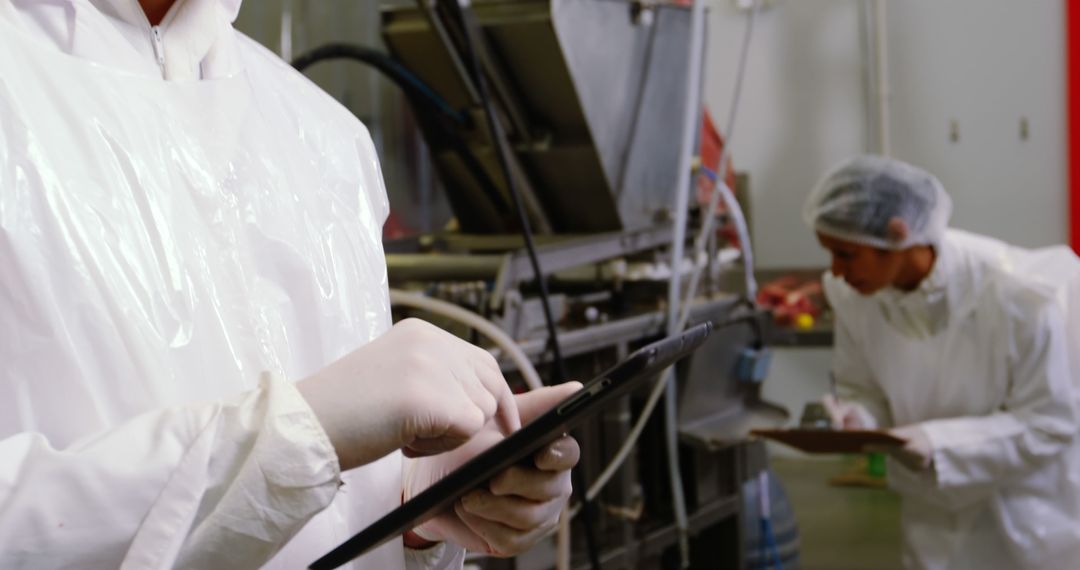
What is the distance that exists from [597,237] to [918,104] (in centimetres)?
242

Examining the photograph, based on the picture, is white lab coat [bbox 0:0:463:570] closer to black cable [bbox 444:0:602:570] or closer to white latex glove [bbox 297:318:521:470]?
white latex glove [bbox 297:318:521:470]

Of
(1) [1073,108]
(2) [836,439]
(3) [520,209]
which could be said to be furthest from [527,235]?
(1) [1073,108]

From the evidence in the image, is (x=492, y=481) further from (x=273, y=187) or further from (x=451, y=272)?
(x=451, y=272)

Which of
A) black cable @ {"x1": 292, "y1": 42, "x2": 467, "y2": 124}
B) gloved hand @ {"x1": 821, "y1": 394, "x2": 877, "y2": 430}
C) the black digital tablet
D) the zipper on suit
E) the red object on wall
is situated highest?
the zipper on suit

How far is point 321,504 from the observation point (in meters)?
0.63

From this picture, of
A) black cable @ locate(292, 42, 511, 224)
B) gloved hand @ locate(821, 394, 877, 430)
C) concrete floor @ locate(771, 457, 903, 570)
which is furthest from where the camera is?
concrete floor @ locate(771, 457, 903, 570)

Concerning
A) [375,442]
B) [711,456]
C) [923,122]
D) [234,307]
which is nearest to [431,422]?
[375,442]

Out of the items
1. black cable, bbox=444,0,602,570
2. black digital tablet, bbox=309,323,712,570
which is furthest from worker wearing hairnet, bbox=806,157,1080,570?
black digital tablet, bbox=309,323,712,570

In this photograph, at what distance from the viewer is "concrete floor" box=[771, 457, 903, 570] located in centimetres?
342

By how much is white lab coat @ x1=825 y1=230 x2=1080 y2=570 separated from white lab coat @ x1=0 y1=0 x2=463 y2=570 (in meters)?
1.39

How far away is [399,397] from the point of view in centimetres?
64

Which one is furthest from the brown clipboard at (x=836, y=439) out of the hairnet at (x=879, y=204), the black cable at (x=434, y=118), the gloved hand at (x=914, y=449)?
the black cable at (x=434, y=118)

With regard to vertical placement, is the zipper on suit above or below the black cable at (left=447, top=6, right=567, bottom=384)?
above

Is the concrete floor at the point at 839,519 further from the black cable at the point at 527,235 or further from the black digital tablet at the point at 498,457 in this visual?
the black digital tablet at the point at 498,457
